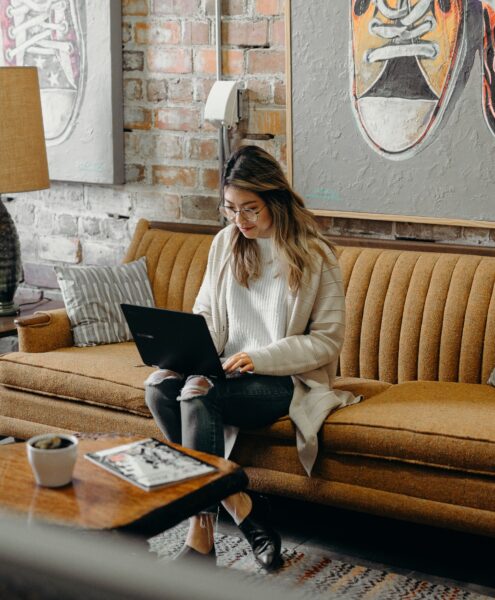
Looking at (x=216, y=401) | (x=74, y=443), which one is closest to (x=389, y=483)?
(x=216, y=401)

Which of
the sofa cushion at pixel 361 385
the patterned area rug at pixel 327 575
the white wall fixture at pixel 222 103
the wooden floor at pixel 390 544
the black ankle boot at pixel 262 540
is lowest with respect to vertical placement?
the wooden floor at pixel 390 544

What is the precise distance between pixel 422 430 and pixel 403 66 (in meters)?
1.37

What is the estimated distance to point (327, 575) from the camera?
2.25 m

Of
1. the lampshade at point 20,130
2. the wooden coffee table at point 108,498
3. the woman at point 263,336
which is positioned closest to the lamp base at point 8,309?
the lampshade at point 20,130

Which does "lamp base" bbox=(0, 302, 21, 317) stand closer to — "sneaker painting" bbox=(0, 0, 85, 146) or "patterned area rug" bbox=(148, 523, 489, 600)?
"sneaker painting" bbox=(0, 0, 85, 146)

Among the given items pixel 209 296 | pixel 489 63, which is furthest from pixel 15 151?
pixel 489 63

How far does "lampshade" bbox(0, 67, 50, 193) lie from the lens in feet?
10.7

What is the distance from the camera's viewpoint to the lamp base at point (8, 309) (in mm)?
3365

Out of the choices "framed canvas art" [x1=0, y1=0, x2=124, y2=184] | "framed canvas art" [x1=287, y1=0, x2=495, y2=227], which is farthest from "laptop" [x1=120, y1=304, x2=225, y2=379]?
"framed canvas art" [x1=0, y1=0, x2=124, y2=184]

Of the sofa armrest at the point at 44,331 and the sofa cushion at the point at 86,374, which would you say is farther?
the sofa armrest at the point at 44,331

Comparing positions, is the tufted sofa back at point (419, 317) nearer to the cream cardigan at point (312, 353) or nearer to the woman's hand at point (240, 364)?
the cream cardigan at point (312, 353)

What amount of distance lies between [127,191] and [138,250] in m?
0.43

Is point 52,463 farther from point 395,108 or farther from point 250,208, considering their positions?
point 395,108

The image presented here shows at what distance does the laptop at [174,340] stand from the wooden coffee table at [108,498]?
393mm
